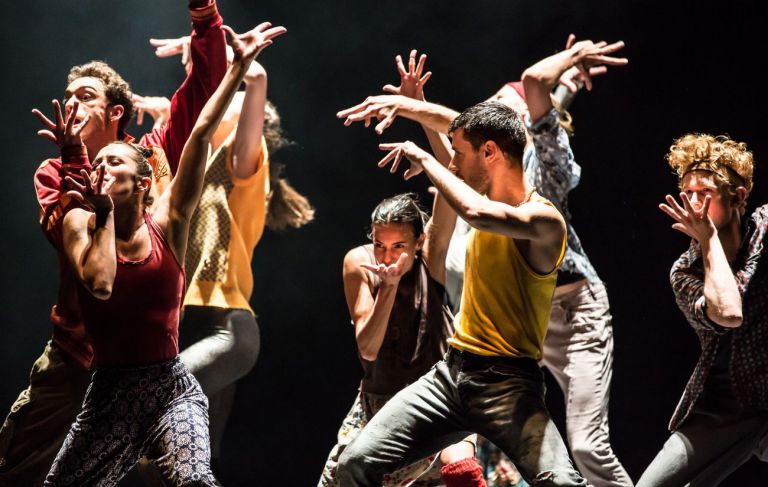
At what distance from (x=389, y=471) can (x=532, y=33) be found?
10.6 feet

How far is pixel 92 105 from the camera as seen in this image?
3.59m

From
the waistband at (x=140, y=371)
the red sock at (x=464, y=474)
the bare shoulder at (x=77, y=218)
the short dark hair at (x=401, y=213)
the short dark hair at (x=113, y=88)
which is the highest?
the short dark hair at (x=113, y=88)

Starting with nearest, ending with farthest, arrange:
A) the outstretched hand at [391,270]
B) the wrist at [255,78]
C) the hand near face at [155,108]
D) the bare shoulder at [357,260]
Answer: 1. the outstretched hand at [391,270]
2. the bare shoulder at [357,260]
3. the wrist at [255,78]
4. the hand near face at [155,108]

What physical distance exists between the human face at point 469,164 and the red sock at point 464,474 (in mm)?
926

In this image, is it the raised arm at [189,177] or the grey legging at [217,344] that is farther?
the grey legging at [217,344]

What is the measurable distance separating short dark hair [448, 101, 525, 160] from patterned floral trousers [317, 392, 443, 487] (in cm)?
102

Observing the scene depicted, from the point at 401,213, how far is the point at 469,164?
51 cm

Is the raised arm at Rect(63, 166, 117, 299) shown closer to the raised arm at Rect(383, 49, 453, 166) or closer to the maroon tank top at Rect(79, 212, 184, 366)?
the maroon tank top at Rect(79, 212, 184, 366)

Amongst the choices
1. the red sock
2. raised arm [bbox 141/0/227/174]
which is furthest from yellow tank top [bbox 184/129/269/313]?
the red sock

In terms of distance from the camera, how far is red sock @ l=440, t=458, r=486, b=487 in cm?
323

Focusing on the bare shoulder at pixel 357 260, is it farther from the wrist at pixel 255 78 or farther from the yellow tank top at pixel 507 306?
the wrist at pixel 255 78

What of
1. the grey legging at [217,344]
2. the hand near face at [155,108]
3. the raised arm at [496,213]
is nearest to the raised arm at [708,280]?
the raised arm at [496,213]

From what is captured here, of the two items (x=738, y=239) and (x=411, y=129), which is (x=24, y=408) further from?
(x=411, y=129)

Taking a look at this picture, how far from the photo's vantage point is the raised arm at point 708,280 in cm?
298
